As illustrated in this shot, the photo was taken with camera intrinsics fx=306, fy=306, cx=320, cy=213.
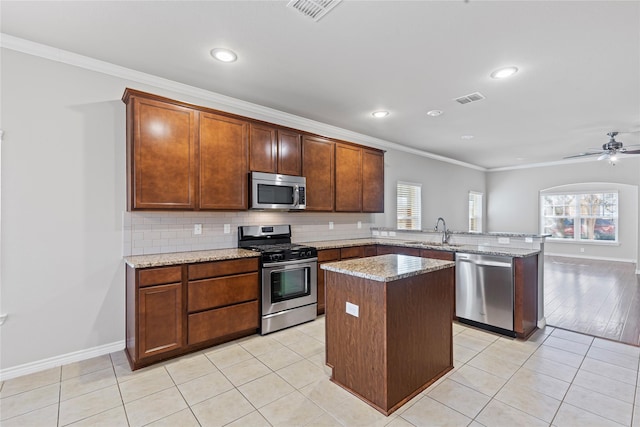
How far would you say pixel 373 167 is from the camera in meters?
5.19

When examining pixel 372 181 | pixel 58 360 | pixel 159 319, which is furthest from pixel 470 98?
pixel 58 360

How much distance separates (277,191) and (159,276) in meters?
1.65

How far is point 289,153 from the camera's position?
4023 mm

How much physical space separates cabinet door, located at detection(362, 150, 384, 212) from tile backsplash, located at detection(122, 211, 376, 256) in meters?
0.73

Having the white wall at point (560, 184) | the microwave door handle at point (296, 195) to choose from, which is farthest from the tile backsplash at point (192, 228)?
the white wall at point (560, 184)

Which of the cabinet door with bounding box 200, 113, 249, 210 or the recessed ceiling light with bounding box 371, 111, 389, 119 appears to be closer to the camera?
the cabinet door with bounding box 200, 113, 249, 210

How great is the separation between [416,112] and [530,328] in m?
3.03

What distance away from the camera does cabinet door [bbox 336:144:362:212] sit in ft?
15.3

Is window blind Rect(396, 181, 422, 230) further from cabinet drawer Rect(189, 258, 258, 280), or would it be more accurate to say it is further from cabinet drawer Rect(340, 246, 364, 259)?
cabinet drawer Rect(189, 258, 258, 280)

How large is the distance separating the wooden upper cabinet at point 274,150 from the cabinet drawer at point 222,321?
1596mm

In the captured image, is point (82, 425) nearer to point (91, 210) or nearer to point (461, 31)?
point (91, 210)

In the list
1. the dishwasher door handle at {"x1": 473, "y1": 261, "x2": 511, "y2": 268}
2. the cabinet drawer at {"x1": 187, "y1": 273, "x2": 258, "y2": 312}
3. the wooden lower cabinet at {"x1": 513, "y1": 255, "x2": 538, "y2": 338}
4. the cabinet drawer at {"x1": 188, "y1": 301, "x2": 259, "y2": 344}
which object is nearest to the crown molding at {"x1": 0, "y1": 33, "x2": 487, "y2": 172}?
the cabinet drawer at {"x1": 187, "y1": 273, "x2": 258, "y2": 312}

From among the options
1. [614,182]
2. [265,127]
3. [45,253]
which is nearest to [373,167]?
[265,127]

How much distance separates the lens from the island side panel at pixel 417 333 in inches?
83.3
